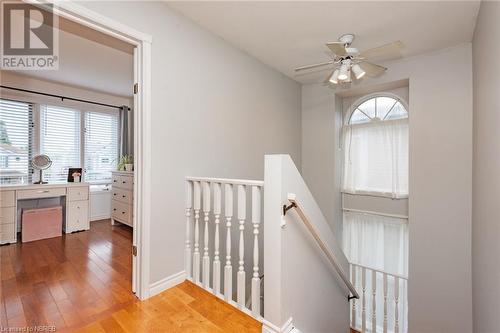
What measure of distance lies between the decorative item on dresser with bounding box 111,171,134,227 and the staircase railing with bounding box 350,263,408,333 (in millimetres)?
3711

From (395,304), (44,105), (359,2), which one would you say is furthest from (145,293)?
(44,105)

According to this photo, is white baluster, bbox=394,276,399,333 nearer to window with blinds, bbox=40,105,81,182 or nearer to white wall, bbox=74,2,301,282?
white wall, bbox=74,2,301,282

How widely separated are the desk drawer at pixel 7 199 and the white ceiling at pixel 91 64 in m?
1.91

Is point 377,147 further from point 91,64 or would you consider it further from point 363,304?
point 91,64

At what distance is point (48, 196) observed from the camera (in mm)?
3529

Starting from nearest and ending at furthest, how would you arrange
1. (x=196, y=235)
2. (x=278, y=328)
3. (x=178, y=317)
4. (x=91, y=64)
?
(x=278, y=328)
(x=178, y=317)
(x=196, y=235)
(x=91, y=64)

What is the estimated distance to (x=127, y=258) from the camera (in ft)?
8.72

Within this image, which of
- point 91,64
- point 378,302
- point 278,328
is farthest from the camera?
point 378,302

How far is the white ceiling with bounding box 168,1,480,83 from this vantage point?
201cm

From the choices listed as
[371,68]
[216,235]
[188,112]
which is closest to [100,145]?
[188,112]

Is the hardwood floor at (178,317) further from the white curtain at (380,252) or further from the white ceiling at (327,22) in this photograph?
the white curtain at (380,252)

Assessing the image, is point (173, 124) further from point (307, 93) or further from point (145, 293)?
point (307, 93)
